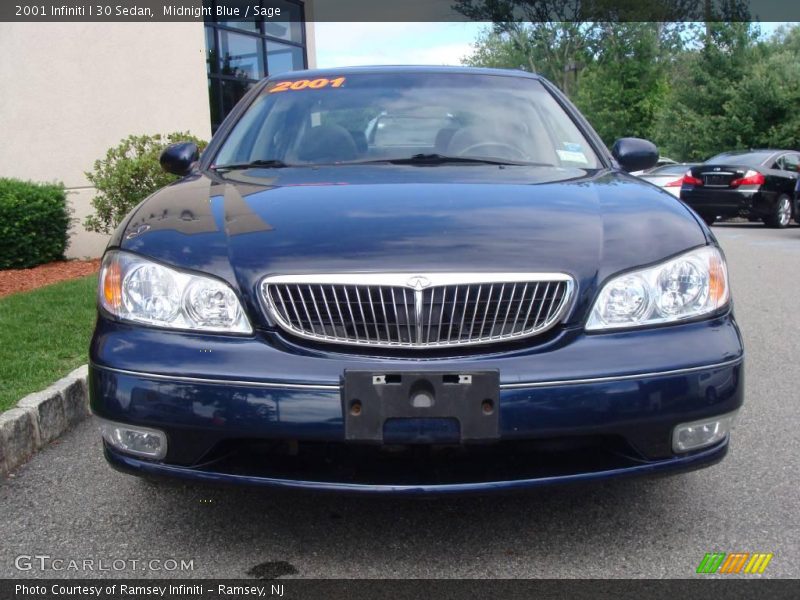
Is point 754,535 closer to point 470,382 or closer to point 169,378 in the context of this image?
point 470,382

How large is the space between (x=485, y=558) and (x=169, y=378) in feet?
3.61

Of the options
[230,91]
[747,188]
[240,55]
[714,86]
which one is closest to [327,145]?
[230,91]

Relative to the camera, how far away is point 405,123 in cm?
384

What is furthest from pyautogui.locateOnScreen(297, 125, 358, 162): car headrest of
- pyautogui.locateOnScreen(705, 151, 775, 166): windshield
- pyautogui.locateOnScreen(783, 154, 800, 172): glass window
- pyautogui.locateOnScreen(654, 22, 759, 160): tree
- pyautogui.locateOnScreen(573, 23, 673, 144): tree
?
pyautogui.locateOnScreen(573, 23, 673, 144): tree

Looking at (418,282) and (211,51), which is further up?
(211,51)

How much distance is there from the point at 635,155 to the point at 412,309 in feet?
6.45

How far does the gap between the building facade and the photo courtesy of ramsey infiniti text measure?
31.5 feet

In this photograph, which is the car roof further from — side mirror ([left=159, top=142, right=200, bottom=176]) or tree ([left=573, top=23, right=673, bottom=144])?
tree ([left=573, top=23, right=673, bottom=144])

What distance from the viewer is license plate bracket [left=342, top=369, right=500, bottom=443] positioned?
234 cm

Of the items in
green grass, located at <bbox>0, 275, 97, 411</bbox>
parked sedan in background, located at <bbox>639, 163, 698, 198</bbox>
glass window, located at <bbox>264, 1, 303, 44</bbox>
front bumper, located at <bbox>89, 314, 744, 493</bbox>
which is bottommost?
parked sedan in background, located at <bbox>639, 163, 698, 198</bbox>

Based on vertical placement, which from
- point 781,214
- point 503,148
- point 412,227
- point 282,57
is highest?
point 282,57

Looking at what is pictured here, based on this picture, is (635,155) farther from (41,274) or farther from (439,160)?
(41,274)

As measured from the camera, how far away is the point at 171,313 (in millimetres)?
2572

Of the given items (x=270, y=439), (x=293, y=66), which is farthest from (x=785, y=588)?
(x=293, y=66)
